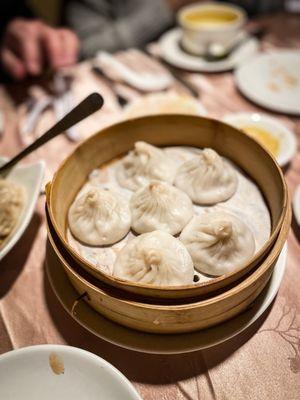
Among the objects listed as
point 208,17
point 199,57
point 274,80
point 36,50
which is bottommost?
point 274,80

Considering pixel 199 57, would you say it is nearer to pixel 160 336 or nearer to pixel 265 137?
pixel 265 137

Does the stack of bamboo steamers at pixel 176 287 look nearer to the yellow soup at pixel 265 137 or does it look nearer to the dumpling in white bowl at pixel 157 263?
the dumpling in white bowl at pixel 157 263

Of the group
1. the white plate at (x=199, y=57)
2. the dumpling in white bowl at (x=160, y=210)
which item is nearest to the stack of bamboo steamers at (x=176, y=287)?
the dumpling in white bowl at (x=160, y=210)

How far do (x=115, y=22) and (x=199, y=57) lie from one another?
0.78 m

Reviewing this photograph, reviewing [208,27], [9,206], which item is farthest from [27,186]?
[208,27]

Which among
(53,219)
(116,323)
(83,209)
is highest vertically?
(53,219)

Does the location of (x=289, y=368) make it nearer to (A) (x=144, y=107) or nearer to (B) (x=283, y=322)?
(B) (x=283, y=322)

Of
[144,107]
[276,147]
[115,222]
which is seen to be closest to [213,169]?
[115,222]

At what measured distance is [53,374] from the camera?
868mm

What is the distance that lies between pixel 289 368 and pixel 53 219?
707 mm

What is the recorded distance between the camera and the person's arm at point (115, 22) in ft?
8.03

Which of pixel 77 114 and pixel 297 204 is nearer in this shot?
pixel 77 114

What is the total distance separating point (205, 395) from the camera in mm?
895

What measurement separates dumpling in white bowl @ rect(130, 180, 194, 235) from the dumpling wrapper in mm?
398
